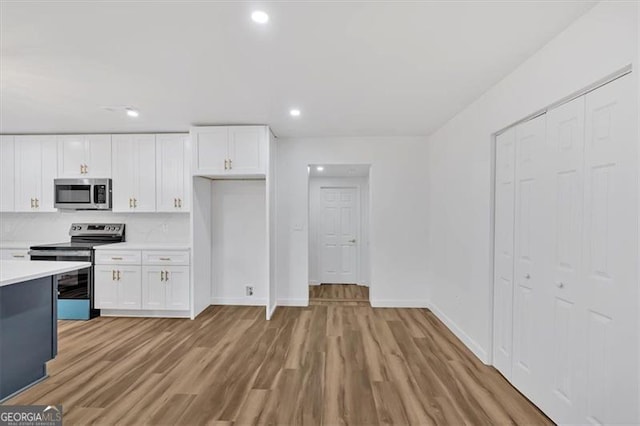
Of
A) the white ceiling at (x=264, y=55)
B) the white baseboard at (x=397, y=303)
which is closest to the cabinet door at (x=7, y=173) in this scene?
the white ceiling at (x=264, y=55)

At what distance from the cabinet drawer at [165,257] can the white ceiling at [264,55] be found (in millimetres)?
1754

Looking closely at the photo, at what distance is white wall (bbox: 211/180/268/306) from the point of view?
462 cm

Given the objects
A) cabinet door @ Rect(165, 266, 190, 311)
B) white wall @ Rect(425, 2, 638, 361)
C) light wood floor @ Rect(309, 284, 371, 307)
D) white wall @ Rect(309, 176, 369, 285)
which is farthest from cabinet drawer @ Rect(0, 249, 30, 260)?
white wall @ Rect(425, 2, 638, 361)

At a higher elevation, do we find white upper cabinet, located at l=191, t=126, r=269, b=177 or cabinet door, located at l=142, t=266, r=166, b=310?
white upper cabinet, located at l=191, t=126, r=269, b=177

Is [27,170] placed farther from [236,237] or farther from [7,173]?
[236,237]

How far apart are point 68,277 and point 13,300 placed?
1.90 meters

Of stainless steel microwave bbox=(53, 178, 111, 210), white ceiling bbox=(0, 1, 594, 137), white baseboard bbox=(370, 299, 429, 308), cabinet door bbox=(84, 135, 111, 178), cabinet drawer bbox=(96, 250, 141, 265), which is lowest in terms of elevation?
white baseboard bbox=(370, 299, 429, 308)

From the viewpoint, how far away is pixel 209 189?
4.57 meters

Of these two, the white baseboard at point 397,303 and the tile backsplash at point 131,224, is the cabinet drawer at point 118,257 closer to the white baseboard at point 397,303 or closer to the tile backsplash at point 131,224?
the tile backsplash at point 131,224

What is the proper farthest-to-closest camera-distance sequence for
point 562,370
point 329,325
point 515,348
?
point 329,325, point 515,348, point 562,370

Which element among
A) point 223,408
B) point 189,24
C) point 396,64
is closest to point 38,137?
point 189,24

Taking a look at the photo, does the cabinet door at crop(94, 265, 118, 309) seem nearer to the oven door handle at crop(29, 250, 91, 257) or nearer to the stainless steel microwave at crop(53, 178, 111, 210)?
the oven door handle at crop(29, 250, 91, 257)

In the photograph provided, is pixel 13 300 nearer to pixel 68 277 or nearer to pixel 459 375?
pixel 68 277

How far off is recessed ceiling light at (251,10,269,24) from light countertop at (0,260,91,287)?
231 centimetres
